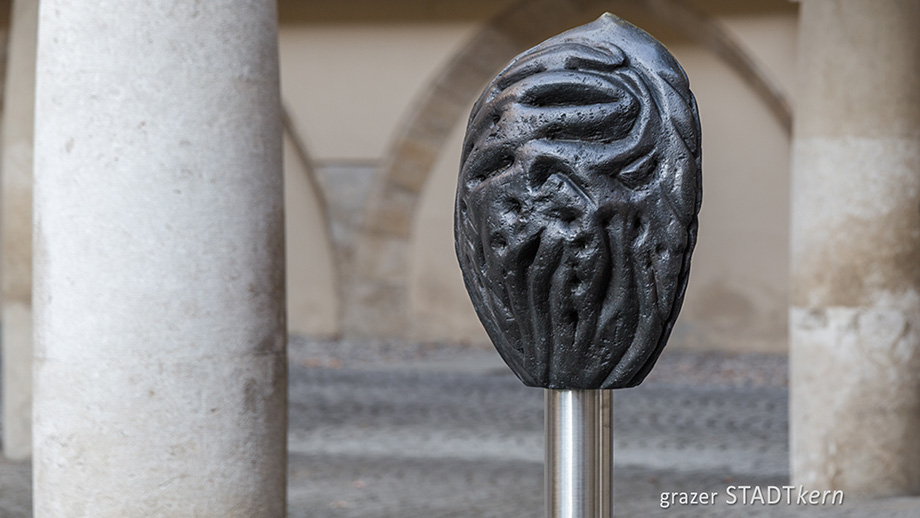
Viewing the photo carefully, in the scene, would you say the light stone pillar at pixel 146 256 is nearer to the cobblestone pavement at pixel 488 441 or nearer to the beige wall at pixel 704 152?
the cobblestone pavement at pixel 488 441

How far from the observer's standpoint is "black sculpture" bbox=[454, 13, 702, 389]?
2.43 m

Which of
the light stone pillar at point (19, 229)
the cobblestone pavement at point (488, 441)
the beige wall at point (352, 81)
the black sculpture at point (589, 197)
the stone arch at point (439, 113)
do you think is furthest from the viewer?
the beige wall at point (352, 81)

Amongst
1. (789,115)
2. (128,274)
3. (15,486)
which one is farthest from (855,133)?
(789,115)

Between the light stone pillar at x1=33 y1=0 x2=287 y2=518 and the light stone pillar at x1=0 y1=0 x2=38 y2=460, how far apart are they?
2993mm

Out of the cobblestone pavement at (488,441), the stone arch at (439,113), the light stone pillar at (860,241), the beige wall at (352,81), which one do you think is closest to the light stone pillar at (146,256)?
the cobblestone pavement at (488,441)

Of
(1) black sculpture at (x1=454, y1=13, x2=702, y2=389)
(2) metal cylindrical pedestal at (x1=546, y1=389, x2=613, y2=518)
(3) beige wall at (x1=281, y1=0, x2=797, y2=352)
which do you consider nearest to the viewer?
(1) black sculpture at (x1=454, y1=13, x2=702, y2=389)

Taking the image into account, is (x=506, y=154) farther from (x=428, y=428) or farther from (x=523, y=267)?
(x=428, y=428)

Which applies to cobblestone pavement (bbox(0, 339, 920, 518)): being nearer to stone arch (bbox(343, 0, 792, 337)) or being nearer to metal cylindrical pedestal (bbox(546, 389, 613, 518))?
stone arch (bbox(343, 0, 792, 337))

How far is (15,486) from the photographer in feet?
16.9

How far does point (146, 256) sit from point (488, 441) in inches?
156

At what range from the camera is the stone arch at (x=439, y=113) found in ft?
34.4

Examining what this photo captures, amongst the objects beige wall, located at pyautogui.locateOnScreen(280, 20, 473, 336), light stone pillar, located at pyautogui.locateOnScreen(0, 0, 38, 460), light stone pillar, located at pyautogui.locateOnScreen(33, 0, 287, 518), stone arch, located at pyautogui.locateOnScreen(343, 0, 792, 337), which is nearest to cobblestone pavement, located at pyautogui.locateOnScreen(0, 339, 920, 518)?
light stone pillar, located at pyautogui.locateOnScreen(0, 0, 38, 460)

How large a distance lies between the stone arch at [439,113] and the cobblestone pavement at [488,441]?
121 centimetres

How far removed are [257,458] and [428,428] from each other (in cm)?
403
